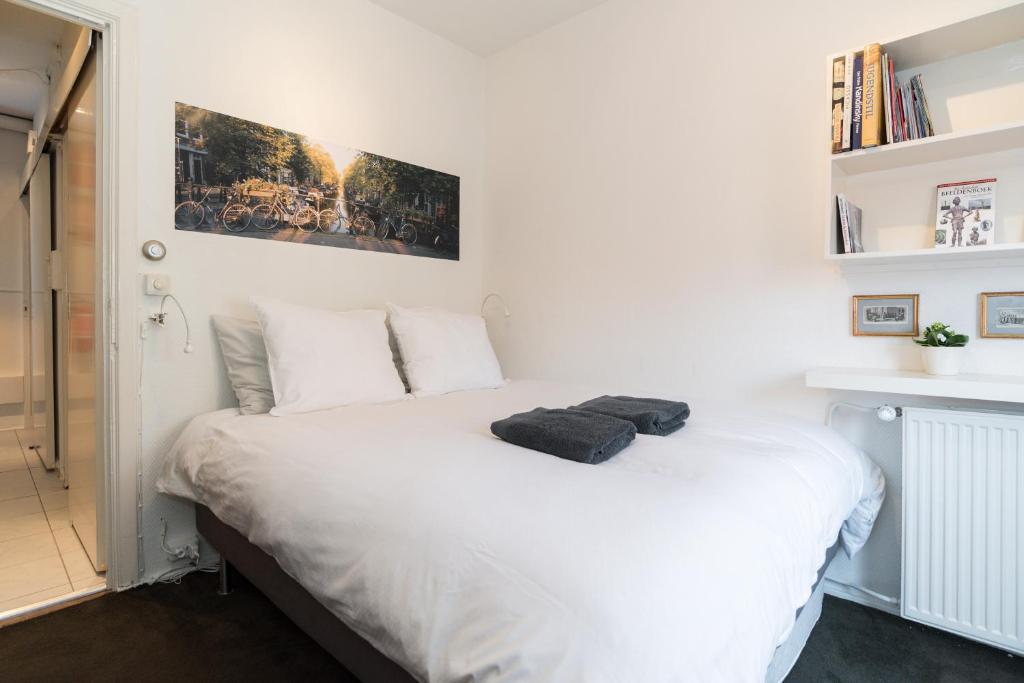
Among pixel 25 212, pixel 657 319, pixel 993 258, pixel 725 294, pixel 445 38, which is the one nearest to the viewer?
pixel 993 258

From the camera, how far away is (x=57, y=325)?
10.4 ft

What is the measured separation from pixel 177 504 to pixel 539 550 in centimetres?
189

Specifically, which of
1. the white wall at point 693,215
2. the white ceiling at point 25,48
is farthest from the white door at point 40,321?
the white wall at point 693,215

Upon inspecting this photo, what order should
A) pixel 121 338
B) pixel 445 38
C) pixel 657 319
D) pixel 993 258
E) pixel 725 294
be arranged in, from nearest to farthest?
pixel 993 258 < pixel 121 338 < pixel 725 294 < pixel 657 319 < pixel 445 38

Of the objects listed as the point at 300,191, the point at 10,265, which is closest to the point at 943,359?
the point at 300,191

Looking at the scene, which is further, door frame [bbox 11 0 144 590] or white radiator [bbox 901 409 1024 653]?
door frame [bbox 11 0 144 590]

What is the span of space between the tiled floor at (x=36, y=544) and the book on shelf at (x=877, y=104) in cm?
319

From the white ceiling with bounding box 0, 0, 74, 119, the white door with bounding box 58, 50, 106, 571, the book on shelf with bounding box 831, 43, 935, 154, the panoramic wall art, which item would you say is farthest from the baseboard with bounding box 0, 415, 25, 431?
the book on shelf with bounding box 831, 43, 935, 154

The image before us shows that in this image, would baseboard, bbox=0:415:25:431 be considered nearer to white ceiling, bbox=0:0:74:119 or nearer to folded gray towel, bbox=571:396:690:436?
white ceiling, bbox=0:0:74:119

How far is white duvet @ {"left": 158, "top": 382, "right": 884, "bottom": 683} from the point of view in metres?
0.74

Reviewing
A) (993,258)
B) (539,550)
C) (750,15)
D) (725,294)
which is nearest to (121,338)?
(539,550)

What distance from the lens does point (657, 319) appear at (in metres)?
2.50

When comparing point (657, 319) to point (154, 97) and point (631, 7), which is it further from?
point (154, 97)

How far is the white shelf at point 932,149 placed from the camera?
1569 mm
